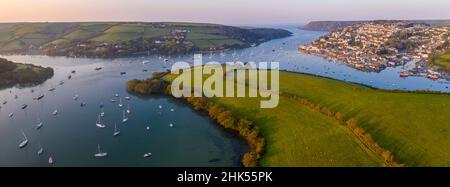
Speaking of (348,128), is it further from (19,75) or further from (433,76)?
(19,75)

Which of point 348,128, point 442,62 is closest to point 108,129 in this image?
point 348,128

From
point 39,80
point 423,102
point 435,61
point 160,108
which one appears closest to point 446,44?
point 435,61

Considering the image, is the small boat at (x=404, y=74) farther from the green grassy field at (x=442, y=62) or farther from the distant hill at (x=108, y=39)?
the distant hill at (x=108, y=39)

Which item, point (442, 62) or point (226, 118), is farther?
point (442, 62)

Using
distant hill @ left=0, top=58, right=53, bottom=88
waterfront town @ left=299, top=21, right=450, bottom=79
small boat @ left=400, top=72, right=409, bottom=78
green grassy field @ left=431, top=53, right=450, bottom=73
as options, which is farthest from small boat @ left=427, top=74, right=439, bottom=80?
distant hill @ left=0, top=58, right=53, bottom=88

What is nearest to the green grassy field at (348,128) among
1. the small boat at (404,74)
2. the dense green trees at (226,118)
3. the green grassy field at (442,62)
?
the dense green trees at (226,118)

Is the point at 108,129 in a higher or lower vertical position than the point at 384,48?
lower

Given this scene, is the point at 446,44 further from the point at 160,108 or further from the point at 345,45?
the point at 160,108
